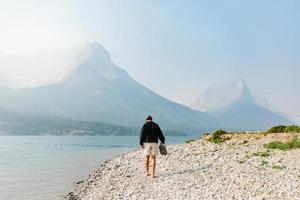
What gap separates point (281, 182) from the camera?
20.2 m

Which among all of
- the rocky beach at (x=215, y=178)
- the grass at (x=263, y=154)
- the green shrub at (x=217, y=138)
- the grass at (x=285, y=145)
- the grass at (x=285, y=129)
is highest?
the grass at (x=285, y=129)

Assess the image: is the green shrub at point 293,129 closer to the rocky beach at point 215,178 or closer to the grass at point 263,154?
the rocky beach at point 215,178

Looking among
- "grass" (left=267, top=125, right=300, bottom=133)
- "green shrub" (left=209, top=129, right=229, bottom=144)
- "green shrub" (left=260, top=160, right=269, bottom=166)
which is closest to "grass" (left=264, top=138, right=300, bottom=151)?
"green shrub" (left=260, top=160, right=269, bottom=166)

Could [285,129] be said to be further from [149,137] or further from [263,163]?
[149,137]

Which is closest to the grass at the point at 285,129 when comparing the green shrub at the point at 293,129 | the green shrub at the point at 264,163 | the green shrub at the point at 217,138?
the green shrub at the point at 293,129

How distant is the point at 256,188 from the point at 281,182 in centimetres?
137

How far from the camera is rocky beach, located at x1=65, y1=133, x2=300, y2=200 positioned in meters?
19.6

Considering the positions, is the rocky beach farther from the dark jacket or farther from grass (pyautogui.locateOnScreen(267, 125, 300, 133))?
grass (pyautogui.locateOnScreen(267, 125, 300, 133))

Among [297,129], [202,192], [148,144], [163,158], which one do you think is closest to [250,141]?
[297,129]

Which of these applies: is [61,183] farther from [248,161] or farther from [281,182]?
[281,182]

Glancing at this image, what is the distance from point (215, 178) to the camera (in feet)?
73.7

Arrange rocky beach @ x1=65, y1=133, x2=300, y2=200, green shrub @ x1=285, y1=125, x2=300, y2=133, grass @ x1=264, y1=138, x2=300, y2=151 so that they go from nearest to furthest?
1. rocky beach @ x1=65, y1=133, x2=300, y2=200
2. grass @ x1=264, y1=138, x2=300, y2=151
3. green shrub @ x1=285, y1=125, x2=300, y2=133

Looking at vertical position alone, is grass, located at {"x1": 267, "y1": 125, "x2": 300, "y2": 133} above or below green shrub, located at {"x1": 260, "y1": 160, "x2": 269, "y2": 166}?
above

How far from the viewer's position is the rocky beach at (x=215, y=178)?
64.4 feet
